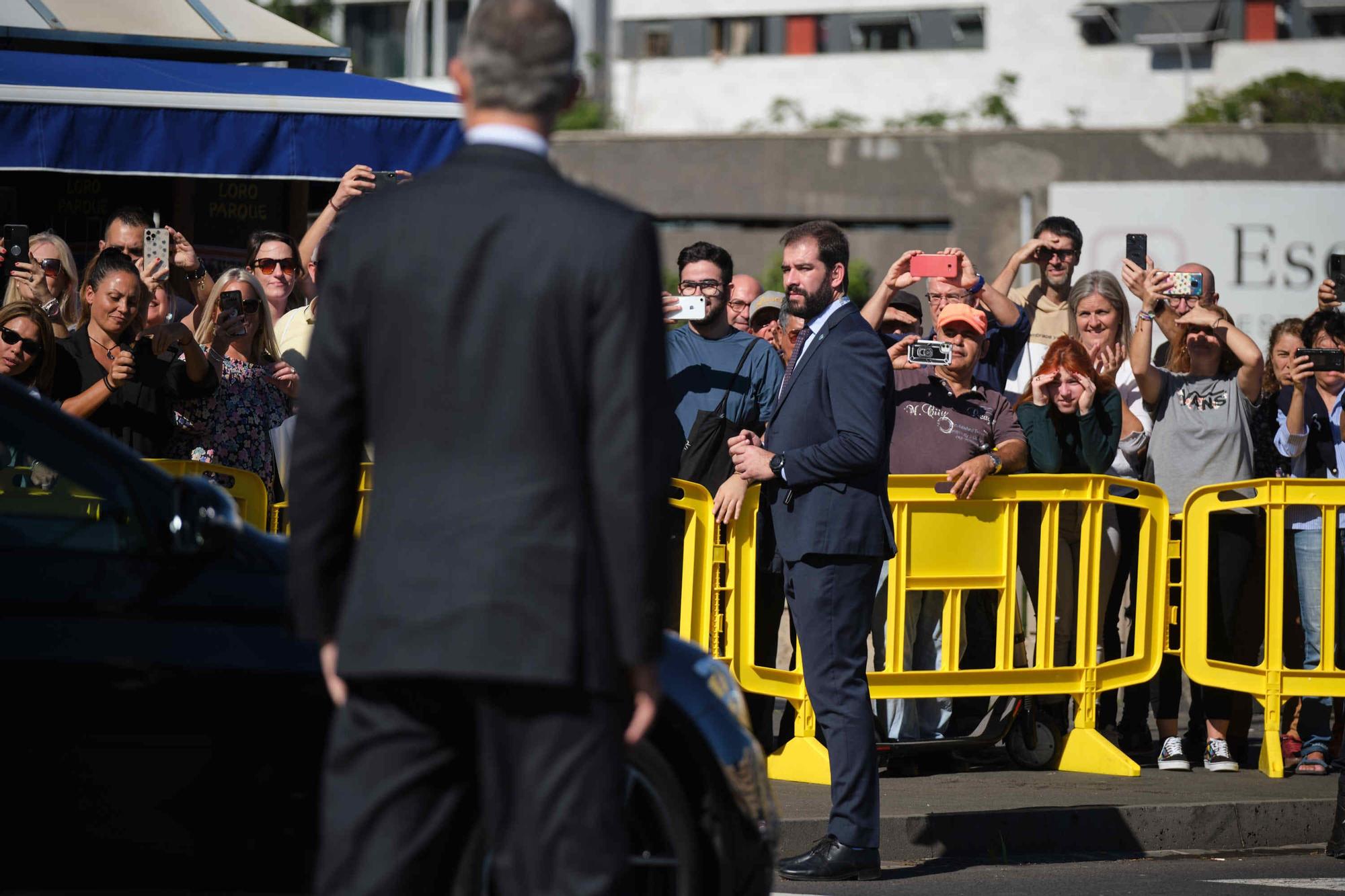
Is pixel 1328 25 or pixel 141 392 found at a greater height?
pixel 1328 25

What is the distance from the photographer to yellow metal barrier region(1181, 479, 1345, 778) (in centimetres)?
830

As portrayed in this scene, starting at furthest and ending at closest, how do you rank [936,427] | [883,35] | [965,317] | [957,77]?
[883,35], [957,77], [965,317], [936,427]

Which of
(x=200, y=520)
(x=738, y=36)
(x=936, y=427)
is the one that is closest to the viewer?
(x=200, y=520)

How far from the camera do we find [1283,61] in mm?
56375

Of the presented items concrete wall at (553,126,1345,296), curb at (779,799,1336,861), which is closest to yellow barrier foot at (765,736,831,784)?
curb at (779,799,1336,861)

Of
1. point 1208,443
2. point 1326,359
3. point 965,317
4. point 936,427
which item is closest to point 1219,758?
point 1208,443

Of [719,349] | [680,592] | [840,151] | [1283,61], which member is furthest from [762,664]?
[1283,61]

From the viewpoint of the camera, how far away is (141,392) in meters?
7.84

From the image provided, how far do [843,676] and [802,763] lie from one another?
1.57 meters

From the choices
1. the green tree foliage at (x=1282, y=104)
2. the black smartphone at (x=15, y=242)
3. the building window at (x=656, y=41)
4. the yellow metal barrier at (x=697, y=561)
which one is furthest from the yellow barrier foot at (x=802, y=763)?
the building window at (x=656, y=41)

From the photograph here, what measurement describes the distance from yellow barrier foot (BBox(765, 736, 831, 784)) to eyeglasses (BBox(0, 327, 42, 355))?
3479mm

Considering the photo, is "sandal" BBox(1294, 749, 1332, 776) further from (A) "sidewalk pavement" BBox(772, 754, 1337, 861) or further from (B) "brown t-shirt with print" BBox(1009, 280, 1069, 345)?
(B) "brown t-shirt with print" BBox(1009, 280, 1069, 345)

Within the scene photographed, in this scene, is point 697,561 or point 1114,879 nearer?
point 1114,879

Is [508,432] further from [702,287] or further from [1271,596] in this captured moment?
[1271,596]
